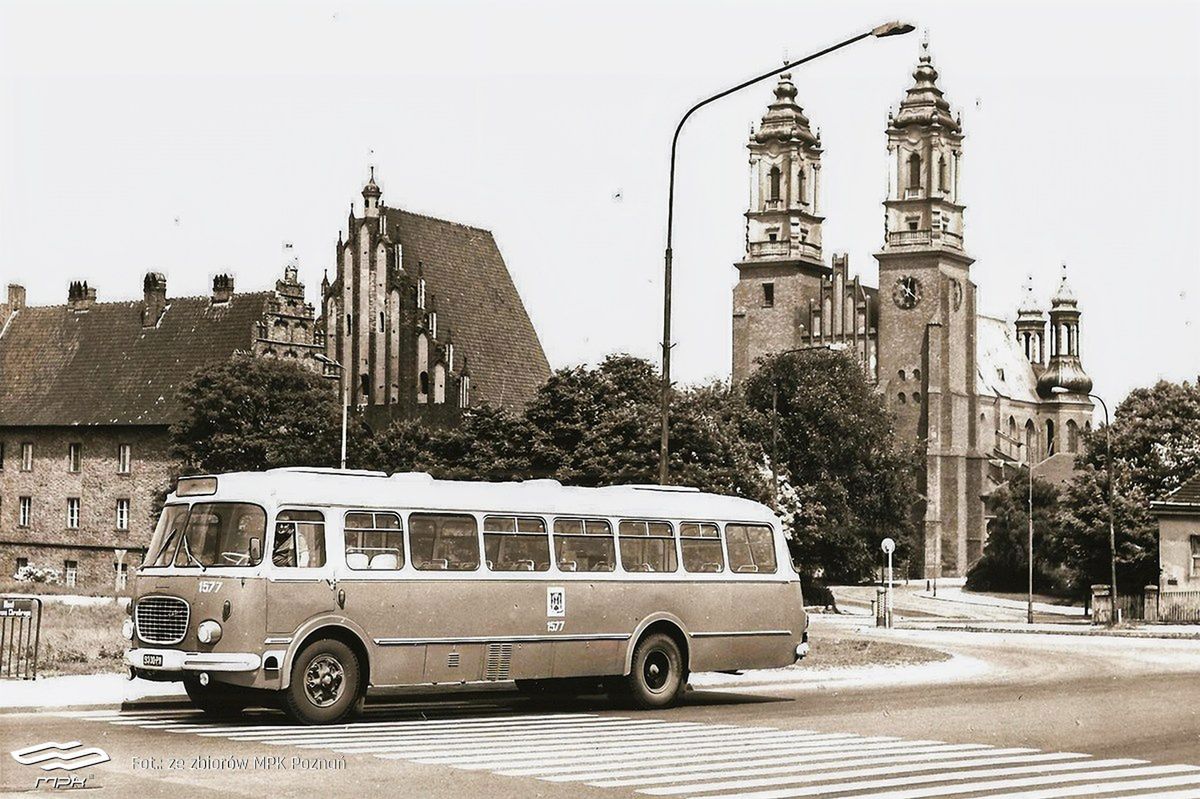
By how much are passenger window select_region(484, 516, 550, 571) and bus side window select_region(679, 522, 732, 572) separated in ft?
7.47

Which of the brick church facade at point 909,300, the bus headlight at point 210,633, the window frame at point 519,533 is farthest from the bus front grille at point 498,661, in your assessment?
the brick church facade at point 909,300

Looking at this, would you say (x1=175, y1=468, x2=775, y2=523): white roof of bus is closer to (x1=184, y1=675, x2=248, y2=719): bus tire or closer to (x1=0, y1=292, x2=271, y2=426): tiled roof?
(x1=184, y1=675, x2=248, y2=719): bus tire

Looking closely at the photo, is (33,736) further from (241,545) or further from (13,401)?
(13,401)

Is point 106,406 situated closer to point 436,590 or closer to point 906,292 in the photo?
point 906,292

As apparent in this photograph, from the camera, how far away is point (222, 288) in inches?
3273

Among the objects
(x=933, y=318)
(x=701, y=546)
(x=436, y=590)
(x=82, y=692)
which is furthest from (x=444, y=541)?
(x=933, y=318)

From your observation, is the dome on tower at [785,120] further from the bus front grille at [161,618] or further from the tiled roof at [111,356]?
the bus front grille at [161,618]

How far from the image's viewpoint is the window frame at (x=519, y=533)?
20797mm

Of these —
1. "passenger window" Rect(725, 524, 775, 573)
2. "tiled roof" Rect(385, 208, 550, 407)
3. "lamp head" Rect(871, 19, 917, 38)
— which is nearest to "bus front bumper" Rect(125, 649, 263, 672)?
"passenger window" Rect(725, 524, 775, 573)

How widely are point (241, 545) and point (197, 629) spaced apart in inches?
38.3

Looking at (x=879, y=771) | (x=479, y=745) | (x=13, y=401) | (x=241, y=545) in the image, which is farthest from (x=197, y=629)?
(x=13, y=401)

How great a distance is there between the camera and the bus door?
18719mm

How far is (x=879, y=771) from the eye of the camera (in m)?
15.3

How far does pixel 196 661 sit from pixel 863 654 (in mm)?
17449
